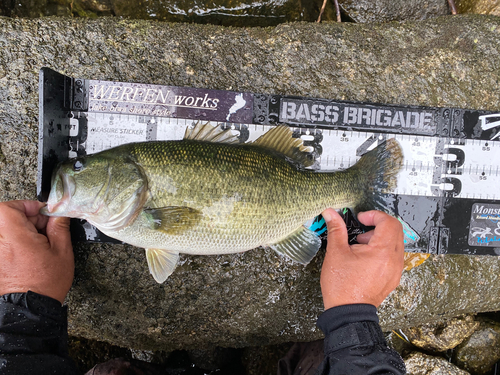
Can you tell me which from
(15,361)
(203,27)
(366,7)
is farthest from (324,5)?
(15,361)

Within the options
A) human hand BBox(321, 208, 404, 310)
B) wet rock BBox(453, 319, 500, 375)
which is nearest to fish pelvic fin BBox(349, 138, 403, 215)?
human hand BBox(321, 208, 404, 310)

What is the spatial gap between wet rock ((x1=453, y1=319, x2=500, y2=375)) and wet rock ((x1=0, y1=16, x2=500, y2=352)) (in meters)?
0.86

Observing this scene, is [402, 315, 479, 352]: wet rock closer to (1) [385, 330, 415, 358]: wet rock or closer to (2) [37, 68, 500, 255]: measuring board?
(1) [385, 330, 415, 358]: wet rock

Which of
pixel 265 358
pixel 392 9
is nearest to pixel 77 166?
pixel 265 358

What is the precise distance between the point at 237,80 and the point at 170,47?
58 cm

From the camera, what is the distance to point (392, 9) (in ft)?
9.99

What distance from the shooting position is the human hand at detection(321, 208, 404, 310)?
1961 millimetres

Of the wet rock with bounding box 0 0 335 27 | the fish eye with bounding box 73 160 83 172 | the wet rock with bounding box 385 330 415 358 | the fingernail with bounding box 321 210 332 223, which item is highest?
the wet rock with bounding box 0 0 335 27

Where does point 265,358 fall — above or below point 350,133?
below

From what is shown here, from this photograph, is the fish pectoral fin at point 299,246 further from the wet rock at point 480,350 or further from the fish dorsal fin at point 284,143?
the wet rock at point 480,350

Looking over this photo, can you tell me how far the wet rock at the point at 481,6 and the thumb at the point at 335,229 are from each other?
2562 mm

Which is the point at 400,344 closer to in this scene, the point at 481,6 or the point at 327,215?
the point at 327,215

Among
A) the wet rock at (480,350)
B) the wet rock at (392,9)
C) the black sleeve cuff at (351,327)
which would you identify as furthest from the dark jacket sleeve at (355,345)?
the wet rock at (392,9)

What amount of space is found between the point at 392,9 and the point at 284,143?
6.84 ft
